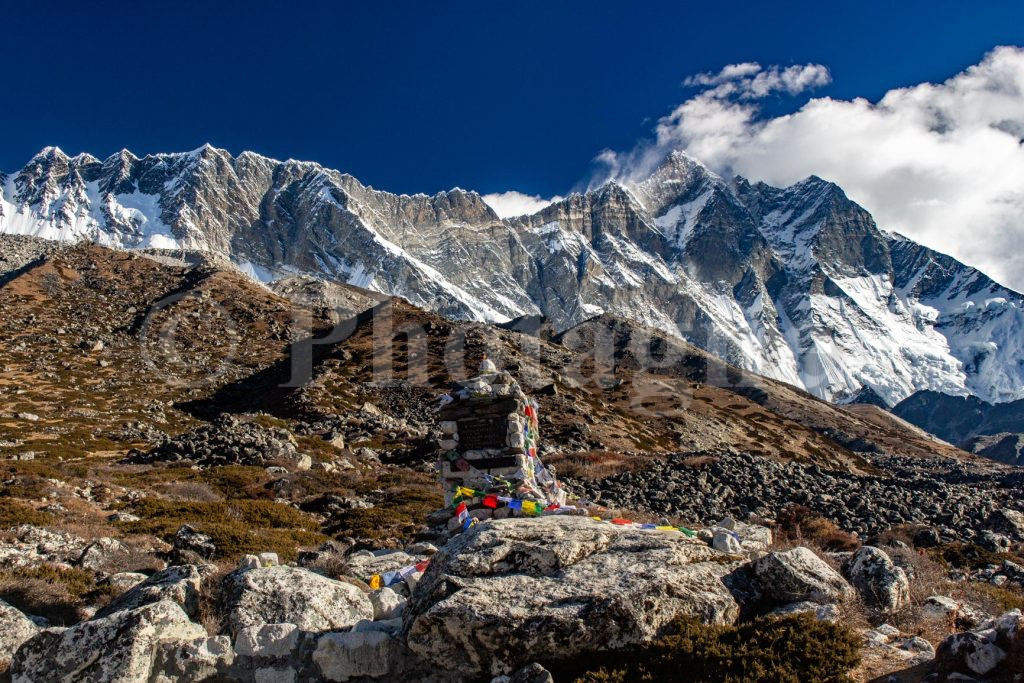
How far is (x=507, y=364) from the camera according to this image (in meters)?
78.0

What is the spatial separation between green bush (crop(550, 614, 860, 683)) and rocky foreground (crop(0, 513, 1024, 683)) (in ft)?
0.56

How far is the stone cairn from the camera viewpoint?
16.3m

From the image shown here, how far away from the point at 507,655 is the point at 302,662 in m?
2.49

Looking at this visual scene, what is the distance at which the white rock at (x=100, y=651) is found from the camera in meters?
6.92

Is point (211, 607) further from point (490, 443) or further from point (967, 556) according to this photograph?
point (967, 556)

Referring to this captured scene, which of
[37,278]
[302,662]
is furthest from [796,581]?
[37,278]

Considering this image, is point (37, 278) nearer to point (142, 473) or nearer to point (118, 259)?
point (118, 259)

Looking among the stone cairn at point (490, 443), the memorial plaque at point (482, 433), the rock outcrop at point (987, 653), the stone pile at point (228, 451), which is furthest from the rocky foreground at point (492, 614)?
the stone pile at point (228, 451)

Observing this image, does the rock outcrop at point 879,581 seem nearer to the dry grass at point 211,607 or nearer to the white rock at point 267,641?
the white rock at point 267,641

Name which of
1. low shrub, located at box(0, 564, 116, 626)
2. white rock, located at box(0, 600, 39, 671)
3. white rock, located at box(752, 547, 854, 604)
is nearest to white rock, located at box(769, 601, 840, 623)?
white rock, located at box(752, 547, 854, 604)

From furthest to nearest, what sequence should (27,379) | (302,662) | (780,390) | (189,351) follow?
(780,390) < (189,351) < (27,379) < (302,662)

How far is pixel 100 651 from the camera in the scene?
704 cm

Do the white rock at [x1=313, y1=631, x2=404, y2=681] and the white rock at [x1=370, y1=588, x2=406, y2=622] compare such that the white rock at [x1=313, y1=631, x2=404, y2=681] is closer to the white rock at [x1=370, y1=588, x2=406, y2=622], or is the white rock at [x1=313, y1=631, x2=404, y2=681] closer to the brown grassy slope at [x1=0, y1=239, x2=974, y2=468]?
the white rock at [x1=370, y1=588, x2=406, y2=622]

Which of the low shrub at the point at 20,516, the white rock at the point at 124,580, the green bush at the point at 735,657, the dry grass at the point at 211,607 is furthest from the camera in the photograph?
the low shrub at the point at 20,516
